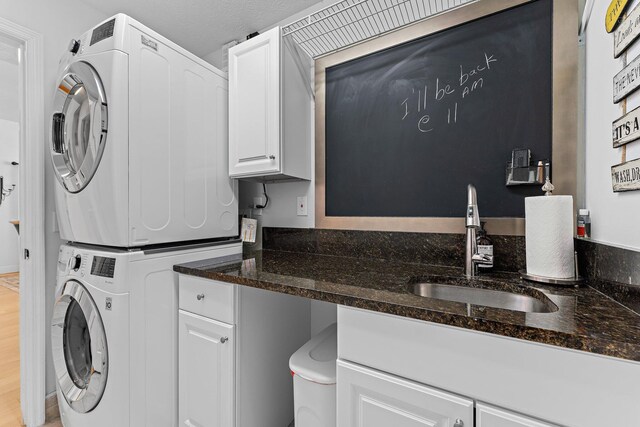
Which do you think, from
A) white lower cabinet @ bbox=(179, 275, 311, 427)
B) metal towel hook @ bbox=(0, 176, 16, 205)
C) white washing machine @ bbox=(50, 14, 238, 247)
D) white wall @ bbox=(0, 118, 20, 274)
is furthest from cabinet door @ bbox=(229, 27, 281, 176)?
metal towel hook @ bbox=(0, 176, 16, 205)

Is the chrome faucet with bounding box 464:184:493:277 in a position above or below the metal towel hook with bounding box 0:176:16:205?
below

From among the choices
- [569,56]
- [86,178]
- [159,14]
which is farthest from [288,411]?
[159,14]

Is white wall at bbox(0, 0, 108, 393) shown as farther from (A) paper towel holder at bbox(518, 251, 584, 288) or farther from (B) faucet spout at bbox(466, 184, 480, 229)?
(A) paper towel holder at bbox(518, 251, 584, 288)

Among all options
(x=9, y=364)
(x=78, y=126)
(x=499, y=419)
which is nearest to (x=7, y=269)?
(x=9, y=364)

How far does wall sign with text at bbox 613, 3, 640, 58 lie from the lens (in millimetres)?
722

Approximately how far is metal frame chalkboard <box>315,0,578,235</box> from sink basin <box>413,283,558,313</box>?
1.03 ft

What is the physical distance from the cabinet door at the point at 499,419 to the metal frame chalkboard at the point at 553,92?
82 centimetres

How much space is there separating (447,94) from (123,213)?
163cm

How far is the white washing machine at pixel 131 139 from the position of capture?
123 cm

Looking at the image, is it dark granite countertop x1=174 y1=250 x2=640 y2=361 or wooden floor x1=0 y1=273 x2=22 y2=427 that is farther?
wooden floor x1=0 y1=273 x2=22 y2=427

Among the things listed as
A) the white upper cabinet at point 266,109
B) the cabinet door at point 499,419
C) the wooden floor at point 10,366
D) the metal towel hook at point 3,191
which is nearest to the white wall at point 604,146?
the cabinet door at point 499,419

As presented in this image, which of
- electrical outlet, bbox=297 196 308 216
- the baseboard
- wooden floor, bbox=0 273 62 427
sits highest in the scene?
electrical outlet, bbox=297 196 308 216

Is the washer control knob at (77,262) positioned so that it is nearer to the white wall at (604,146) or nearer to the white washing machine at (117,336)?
the white washing machine at (117,336)

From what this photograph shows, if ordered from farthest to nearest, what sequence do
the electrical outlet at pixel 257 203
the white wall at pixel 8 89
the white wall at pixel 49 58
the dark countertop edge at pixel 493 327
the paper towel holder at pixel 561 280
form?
the white wall at pixel 8 89 → the electrical outlet at pixel 257 203 → the white wall at pixel 49 58 → the paper towel holder at pixel 561 280 → the dark countertop edge at pixel 493 327
